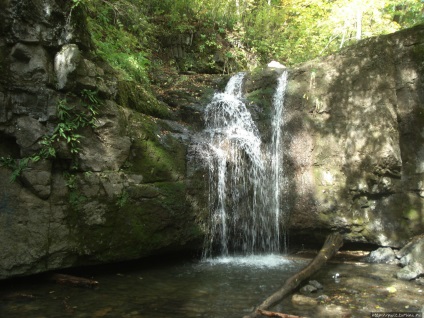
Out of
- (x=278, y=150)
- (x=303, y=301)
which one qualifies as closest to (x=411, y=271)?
(x=303, y=301)

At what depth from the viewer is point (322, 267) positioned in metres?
6.55

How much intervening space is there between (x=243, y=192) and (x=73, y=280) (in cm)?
404

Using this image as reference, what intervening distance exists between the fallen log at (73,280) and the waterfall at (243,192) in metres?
2.67

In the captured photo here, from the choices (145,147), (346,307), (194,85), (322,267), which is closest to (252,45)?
(194,85)

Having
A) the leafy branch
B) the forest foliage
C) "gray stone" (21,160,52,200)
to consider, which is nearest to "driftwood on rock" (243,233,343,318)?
"gray stone" (21,160,52,200)

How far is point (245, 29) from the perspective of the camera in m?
16.1

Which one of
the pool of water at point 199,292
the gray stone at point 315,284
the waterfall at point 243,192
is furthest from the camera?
the waterfall at point 243,192

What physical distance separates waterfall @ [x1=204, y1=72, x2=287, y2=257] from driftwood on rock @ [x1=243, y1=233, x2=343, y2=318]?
129 centimetres

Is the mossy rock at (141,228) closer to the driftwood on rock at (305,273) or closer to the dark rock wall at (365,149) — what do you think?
the driftwood on rock at (305,273)

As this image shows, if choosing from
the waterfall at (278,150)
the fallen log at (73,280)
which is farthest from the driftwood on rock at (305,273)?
the fallen log at (73,280)

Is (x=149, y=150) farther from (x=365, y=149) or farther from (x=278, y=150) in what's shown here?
(x=365, y=149)

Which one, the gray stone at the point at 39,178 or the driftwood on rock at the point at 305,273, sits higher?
the gray stone at the point at 39,178

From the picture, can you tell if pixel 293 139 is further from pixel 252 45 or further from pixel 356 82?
pixel 252 45

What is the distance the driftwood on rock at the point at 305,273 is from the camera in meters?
4.54
